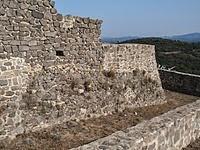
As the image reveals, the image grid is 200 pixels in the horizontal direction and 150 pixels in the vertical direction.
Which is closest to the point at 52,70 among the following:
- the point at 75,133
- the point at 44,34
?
the point at 44,34

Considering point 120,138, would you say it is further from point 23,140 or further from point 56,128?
point 56,128

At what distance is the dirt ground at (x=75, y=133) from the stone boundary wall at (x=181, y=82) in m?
6.31

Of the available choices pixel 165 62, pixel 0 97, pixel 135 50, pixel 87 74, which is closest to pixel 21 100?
pixel 0 97

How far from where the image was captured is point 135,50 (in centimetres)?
1461

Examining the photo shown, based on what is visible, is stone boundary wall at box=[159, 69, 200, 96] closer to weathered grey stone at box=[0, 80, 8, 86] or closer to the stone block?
the stone block

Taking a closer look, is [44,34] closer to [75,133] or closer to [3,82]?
[3,82]

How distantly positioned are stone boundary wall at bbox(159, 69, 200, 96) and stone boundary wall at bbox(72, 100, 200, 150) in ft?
35.7

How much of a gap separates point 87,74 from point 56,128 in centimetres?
230

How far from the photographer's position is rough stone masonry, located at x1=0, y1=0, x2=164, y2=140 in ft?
29.3

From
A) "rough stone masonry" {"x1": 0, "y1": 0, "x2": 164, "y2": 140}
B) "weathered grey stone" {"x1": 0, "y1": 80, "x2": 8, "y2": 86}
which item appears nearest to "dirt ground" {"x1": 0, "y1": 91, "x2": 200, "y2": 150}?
"rough stone masonry" {"x1": 0, "y1": 0, "x2": 164, "y2": 140}

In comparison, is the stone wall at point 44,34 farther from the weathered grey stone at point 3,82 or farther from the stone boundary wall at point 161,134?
the stone boundary wall at point 161,134

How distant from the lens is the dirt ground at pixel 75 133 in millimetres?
8688

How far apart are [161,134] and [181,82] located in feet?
45.5

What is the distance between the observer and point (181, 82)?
20.2 meters
